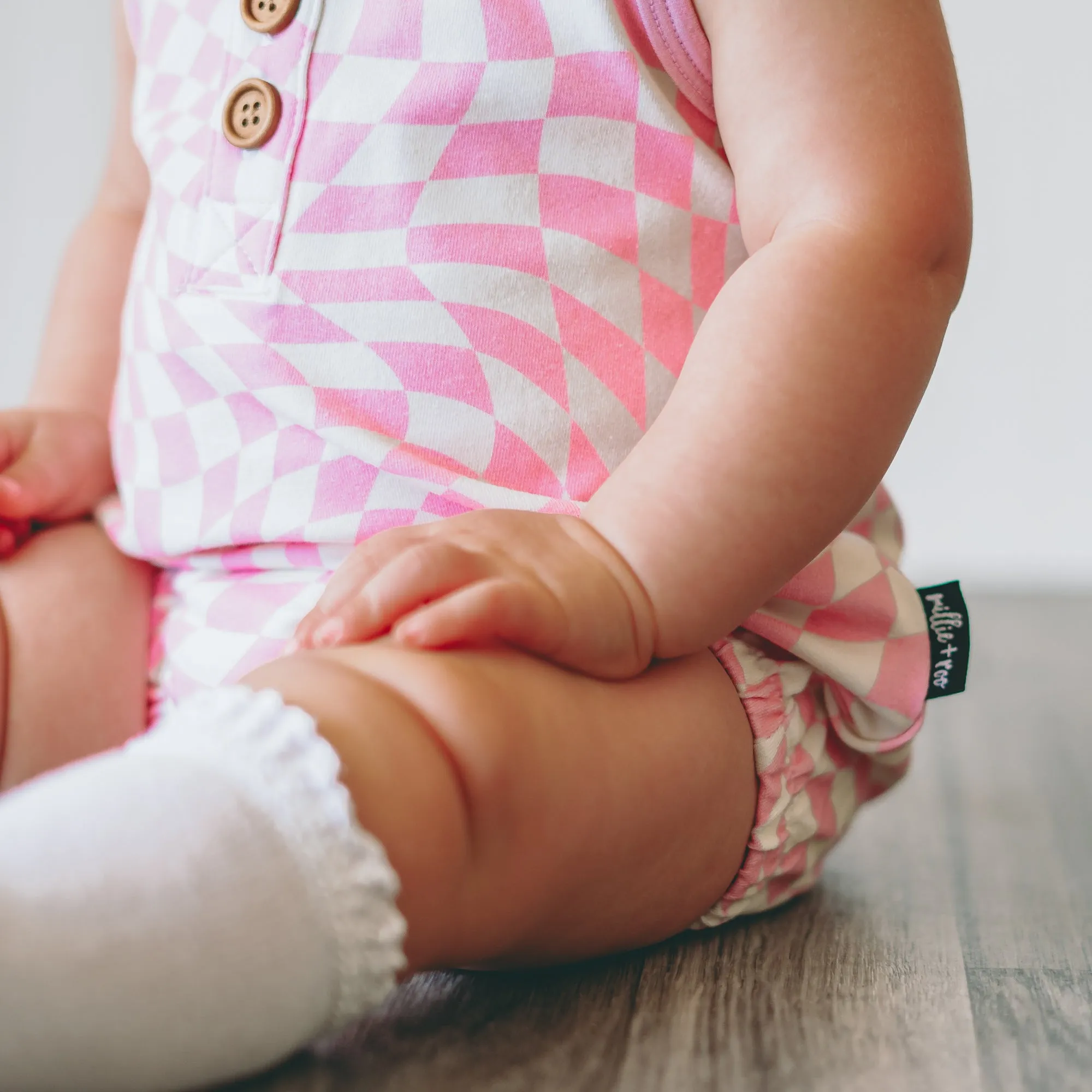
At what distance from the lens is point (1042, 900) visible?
1.83 ft

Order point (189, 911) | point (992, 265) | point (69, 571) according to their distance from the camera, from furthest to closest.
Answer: point (992, 265)
point (69, 571)
point (189, 911)

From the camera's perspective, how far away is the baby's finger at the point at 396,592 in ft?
1.30

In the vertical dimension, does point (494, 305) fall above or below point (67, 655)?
above

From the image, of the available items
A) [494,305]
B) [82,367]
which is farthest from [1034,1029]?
[82,367]

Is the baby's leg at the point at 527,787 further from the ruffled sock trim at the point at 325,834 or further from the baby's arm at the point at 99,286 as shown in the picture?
the baby's arm at the point at 99,286

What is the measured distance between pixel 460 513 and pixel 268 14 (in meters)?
0.24

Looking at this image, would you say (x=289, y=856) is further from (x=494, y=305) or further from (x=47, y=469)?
(x=47, y=469)

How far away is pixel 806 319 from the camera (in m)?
0.45

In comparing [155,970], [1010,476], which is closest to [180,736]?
[155,970]

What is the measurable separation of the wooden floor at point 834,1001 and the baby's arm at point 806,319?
121 mm

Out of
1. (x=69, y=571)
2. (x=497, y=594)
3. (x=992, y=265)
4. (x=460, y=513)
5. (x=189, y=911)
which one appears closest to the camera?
(x=189, y=911)

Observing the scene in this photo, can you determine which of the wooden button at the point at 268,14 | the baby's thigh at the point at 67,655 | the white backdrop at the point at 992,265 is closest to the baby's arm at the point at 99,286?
the baby's thigh at the point at 67,655

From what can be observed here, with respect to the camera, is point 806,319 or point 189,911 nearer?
point 189,911

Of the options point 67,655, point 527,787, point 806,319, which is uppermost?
point 806,319
